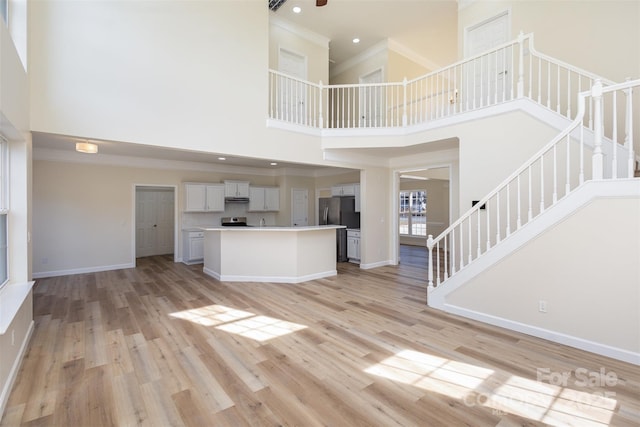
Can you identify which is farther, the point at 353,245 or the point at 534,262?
the point at 353,245

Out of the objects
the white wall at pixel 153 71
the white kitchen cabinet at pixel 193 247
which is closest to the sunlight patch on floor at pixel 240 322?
the white wall at pixel 153 71

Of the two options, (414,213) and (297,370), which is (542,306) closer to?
(297,370)

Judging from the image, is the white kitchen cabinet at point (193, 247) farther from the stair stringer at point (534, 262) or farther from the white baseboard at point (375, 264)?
the stair stringer at point (534, 262)

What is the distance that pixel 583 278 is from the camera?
2.89m

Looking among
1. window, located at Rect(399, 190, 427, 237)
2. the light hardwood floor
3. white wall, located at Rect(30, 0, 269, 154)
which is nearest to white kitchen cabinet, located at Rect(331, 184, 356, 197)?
white wall, located at Rect(30, 0, 269, 154)

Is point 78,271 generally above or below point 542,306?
below

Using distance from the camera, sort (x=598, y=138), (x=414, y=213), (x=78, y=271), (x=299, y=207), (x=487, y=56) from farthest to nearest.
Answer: (x=414, y=213) < (x=299, y=207) < (x=78, y=271) < (x=487, y=56) < (x=598, y=138)

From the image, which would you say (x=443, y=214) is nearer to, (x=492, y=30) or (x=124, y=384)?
(x=492, y=30)

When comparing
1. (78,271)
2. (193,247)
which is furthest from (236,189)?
(78,271)

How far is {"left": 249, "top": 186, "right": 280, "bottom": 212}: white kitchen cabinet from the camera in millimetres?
8703

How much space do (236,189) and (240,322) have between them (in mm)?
5304

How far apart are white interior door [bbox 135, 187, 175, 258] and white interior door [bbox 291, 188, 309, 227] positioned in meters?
3.63

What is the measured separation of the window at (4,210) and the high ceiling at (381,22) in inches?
216

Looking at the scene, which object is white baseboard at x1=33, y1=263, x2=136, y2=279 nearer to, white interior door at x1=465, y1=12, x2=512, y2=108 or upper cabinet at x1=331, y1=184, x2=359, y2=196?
upper cabinet at x1=331, y1=184, x2=359, y2=196
